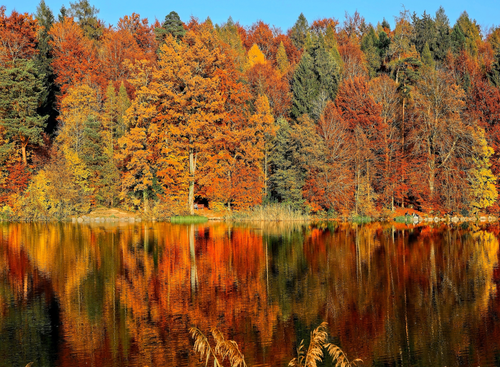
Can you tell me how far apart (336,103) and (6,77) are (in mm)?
33319

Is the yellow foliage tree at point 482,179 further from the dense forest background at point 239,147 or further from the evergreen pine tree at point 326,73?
the evergreen pine tree at point 326,73

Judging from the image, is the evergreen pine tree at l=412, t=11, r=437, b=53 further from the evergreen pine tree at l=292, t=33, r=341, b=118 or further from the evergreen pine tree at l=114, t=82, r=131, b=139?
the evergreen pine tree at l=114, t=82, r=131, b=139

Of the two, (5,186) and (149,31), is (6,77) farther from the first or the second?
(149,31)

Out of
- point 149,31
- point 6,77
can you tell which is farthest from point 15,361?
point 149,31

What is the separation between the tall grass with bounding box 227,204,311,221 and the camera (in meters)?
47.5

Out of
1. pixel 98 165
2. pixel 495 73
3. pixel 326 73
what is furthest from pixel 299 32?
pixel 98 165

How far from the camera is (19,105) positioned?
2100 inches

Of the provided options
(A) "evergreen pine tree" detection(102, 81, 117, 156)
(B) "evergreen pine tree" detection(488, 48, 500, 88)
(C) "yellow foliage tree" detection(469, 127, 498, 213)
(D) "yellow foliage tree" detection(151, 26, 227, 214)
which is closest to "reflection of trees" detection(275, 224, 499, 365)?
→ (C) "yellow foliage tree" detection(469, 127, 498, 213)

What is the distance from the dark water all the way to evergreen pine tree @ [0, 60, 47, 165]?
913 inches

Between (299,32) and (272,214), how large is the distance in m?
59.9

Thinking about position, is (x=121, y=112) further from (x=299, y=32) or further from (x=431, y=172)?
(x=299, y=32)

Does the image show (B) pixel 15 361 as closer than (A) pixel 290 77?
Yes

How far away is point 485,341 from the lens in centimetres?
1315

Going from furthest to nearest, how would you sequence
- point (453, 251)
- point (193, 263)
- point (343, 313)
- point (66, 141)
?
point (66, 141) < point (453, 251) < point (193, 263) < point (343, 313)
